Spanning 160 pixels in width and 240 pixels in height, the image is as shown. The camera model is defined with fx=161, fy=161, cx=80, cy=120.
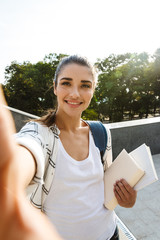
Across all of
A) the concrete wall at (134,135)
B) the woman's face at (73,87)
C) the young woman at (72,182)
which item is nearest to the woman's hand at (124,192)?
the young woman at (72,182)

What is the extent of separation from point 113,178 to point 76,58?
3.96ft

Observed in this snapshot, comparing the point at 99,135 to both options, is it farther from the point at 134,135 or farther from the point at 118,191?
the point at 134,135

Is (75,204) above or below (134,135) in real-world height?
above

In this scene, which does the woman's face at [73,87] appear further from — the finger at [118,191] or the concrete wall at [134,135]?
the concrete wall at [134,135]

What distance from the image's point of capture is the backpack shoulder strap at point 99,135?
155 cm

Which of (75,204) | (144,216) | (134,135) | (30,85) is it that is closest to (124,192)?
(75,204)

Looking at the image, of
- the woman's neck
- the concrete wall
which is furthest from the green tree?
the woman's neck

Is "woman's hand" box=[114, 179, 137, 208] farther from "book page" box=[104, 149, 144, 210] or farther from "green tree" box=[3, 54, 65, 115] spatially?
"green tree" box=[3, 54, 65, 115]

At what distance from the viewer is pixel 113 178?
4.79ft

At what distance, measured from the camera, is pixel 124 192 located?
4.53ft

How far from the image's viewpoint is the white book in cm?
133

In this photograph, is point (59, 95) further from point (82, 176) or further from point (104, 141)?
point (82, 176)

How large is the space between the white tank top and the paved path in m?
1.73

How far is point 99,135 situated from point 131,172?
1.48 ft
